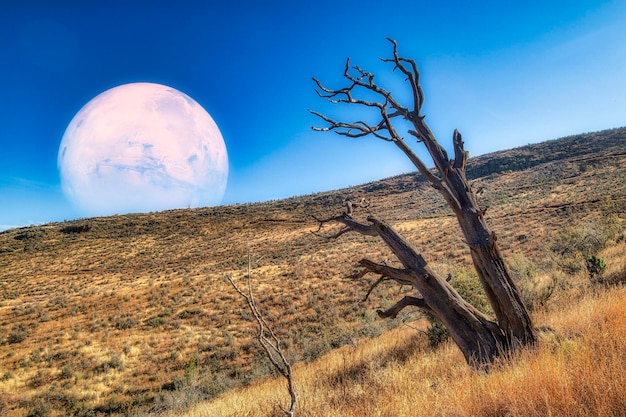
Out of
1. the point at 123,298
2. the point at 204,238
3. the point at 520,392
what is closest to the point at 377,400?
the point at 520,392

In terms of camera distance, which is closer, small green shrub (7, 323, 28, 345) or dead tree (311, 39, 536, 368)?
dead tree (311, 39, 536, 368)

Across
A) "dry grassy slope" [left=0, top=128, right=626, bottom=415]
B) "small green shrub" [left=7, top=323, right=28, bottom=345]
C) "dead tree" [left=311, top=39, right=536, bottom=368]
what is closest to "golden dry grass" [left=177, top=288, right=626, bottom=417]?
"dead tree" [left=311, top=39, right=536, bottom=368]

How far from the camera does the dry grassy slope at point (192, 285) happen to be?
1245 cm

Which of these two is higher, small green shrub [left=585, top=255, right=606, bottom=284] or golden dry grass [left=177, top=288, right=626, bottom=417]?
golden dry grass [left=177, top=288, right=626, bottom=417]

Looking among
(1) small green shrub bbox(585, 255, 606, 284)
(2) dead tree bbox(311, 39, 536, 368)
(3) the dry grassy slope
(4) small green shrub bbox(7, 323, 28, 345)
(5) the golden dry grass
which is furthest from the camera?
(4) small green shrub bbox(7, 323, 28, 345)

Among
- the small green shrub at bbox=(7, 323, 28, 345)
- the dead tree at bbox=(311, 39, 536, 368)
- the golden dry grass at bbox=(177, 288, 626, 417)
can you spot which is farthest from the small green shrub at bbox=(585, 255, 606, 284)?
the small green shrub at bbox=(7, 323, 28, 345)

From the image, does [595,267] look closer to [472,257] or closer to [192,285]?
[472,257]

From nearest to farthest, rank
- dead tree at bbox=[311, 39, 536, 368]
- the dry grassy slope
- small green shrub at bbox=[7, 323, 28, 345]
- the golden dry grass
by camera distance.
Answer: the golden dry grass
dead tree at bbox=[311, 39, 536, 368]
the dry grassy slope
small green shrub at bbox=[7, 323, 28, 345]

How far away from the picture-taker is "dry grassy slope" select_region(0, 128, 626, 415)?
40.9 feet

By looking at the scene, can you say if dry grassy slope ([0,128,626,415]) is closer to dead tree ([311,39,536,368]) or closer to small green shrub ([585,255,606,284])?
dead tree ([311,39,536,368])

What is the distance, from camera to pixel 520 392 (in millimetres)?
2600

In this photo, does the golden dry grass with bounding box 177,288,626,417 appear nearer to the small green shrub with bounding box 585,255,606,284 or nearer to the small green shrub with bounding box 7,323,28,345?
the small green shrub with bounding box 585,255,606,284

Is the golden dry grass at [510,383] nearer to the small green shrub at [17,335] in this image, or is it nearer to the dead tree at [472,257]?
the dead tree at [472,257]

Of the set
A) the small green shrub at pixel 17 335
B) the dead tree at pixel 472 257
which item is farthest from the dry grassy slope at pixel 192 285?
the dead tree at pixel 472 257
